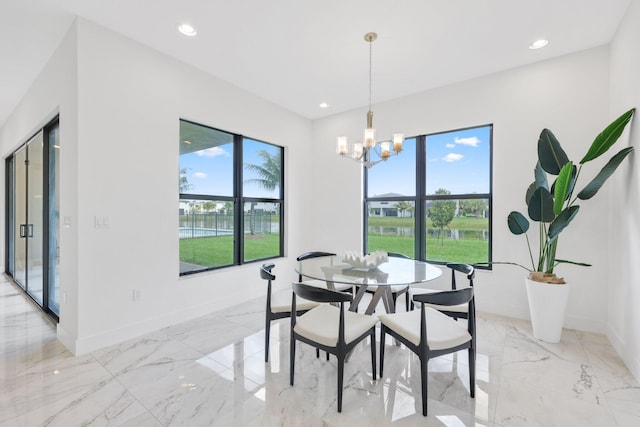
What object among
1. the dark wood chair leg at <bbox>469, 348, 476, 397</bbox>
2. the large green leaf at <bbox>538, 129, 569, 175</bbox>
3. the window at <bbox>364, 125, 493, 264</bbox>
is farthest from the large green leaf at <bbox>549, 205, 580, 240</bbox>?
the dark wood chair leg at <bbox>469, 348, 476, 397</bbox>

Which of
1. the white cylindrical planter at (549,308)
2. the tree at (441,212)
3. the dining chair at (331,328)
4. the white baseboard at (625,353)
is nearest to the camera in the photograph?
the dining chair at (331,328)

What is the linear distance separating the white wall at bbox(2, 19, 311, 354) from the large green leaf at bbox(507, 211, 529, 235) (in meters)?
3.66

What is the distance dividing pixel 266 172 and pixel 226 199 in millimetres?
921

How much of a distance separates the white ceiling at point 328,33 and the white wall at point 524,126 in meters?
0.22

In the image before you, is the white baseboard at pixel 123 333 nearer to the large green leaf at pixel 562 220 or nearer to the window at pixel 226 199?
the window at pixel 226 199

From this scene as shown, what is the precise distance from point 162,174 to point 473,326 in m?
3.40

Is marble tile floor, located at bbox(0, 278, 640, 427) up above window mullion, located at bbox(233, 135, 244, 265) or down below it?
below

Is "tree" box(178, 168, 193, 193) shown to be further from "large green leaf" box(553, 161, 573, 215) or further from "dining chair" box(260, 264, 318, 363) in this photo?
"large green leaf" box(553, 161, 573, 215)

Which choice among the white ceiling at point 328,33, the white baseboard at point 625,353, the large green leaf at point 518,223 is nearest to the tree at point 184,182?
the white ceiling at point 328,33

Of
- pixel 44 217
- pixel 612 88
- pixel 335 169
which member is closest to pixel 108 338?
pixel 44 217

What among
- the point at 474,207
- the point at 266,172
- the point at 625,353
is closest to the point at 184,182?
the point at 266,172

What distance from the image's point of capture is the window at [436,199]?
3973mm

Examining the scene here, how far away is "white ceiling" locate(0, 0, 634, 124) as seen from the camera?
100 inches

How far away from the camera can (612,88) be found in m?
3.02
